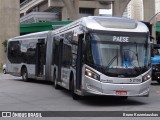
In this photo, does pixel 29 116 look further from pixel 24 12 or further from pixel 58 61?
pixel 24 12

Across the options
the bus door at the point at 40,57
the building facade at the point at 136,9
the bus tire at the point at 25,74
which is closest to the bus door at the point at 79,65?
the bus door at the point at 40,57

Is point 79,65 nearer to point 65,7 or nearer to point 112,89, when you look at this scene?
point 112,89

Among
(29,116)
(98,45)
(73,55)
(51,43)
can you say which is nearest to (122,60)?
(98,45)

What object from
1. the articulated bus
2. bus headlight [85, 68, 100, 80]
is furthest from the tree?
bus headlight [85, 68, 100, 80]

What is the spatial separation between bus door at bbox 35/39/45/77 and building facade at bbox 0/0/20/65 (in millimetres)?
32070

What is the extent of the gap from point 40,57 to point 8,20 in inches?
1312

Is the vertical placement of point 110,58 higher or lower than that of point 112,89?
higher

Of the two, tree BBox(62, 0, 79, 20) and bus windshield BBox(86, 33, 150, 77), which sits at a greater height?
tree BBox(62, 0, 79, 20)

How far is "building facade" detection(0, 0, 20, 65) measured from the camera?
2258 inches

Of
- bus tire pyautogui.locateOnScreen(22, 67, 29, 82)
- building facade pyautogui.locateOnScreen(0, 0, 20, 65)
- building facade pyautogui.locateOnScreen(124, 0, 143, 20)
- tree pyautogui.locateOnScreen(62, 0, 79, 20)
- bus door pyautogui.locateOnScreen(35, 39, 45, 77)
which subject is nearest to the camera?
bus door pyautogui.locateOnScreen(35, 39, 45, 77)

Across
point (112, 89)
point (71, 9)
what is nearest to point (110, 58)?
point (112, 89)

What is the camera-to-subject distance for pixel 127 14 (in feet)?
450

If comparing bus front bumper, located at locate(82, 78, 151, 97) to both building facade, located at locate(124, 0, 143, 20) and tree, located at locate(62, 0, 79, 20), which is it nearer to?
tree, located at locate(62, 0, 79, 20)

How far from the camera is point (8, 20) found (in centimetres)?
5816
